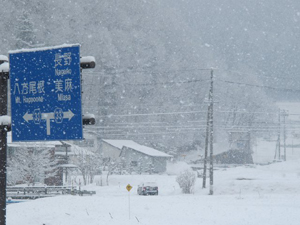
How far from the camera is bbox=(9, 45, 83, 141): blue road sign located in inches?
345

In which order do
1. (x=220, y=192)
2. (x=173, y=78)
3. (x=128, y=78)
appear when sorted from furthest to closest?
1. (x=173, y=78)
2. (x=128, y=78)
3. (x=220, y=192)

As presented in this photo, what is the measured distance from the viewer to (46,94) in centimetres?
900

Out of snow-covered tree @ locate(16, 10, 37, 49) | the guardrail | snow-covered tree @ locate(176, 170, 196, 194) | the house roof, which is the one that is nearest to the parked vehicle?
snow-covered tree @ locate(176, 170, 196, 194)

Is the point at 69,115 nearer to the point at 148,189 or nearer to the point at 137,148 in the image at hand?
the point at 148,189

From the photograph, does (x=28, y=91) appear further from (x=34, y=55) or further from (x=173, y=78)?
(x=173, y=78)

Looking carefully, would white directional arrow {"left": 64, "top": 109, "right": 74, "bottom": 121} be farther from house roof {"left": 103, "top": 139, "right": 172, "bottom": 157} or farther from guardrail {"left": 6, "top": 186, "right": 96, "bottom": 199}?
house roof {"left": 103, "top": 139, "right": 172, "bottom": 157}

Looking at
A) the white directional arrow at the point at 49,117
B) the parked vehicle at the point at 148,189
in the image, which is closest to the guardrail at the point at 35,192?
the parked vehicle at the point at 148,189

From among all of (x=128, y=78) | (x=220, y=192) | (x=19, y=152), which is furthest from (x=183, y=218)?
(x=128, y=78)

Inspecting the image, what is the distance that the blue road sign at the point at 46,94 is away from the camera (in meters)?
8.77

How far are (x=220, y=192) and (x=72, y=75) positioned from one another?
2730 cm

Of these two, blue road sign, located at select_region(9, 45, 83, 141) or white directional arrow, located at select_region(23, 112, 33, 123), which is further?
white directional arrow, located at select_region(23, 112, 33, 123)

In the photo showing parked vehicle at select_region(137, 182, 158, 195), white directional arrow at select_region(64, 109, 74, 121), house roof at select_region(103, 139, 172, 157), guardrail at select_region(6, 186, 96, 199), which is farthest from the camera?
house roof at select_region(103, 139, 172, 157)

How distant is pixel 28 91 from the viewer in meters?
9.13

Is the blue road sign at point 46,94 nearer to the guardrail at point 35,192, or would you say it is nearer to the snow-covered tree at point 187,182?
the guardrail at point 35,192
